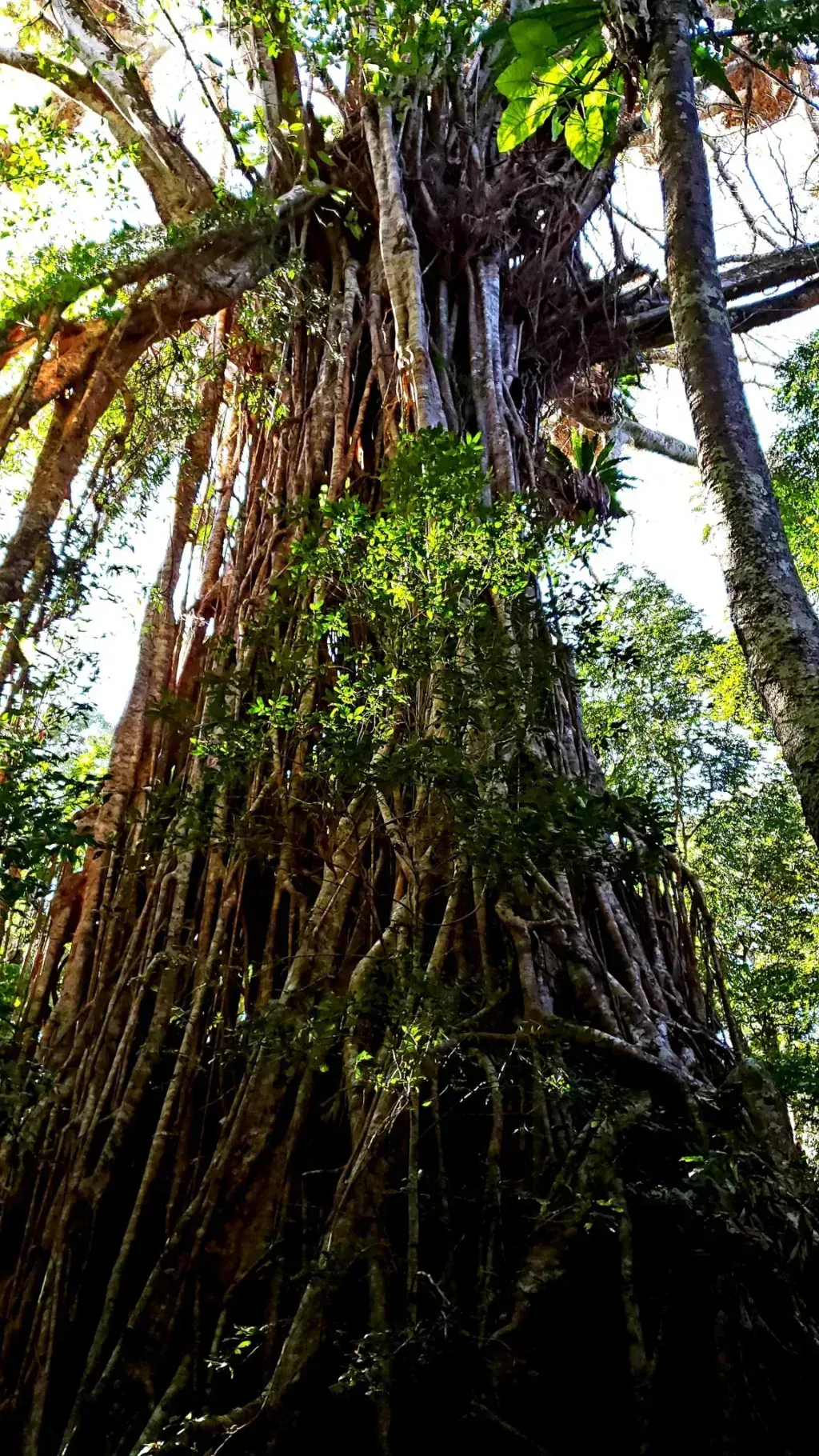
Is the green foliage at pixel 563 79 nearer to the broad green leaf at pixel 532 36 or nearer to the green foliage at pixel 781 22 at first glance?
the broad green leaf at pixel 532 36

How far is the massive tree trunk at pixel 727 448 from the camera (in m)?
1.37

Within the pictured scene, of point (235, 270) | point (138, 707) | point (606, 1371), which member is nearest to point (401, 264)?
point (235, 270)

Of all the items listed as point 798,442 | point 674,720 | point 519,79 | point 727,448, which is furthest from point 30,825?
point 798,442

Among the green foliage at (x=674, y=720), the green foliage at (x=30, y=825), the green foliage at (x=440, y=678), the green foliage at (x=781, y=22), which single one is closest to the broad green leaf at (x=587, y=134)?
the green foliage at (x=781, y=22)

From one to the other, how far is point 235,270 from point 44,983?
3.86m

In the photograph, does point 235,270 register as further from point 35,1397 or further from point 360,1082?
point 35,1397

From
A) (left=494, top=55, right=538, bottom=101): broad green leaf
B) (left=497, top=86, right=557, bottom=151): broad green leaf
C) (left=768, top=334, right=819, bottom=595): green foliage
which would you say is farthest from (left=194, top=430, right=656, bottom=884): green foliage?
(left=768, top=334, right=819, bottom=595): green foliage

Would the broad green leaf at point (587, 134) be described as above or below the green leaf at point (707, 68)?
below

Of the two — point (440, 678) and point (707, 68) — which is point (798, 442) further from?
point (440, 678)

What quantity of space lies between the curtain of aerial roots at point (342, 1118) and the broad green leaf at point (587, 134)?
1.34 meters

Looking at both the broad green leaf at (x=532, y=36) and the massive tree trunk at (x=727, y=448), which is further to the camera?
the broad green leaf at (x=532, y=36)

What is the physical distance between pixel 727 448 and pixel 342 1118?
7.26ft

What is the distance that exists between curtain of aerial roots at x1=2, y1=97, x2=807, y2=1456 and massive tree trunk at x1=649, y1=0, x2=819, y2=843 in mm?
919

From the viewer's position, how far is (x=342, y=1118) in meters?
2.71
